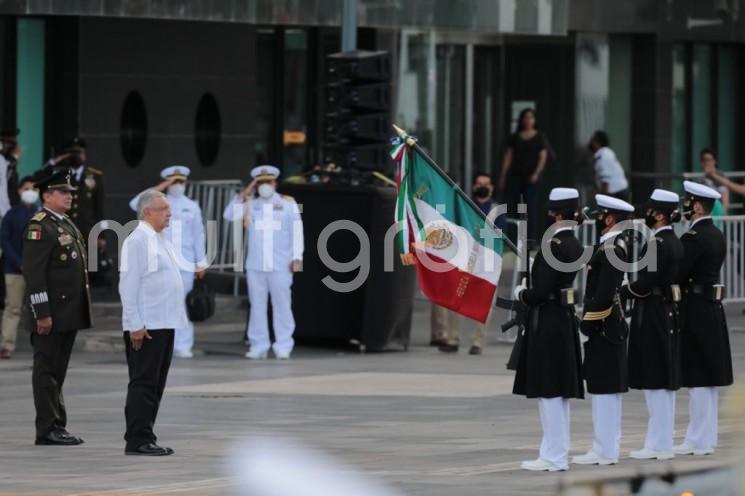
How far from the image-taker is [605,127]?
31.1m

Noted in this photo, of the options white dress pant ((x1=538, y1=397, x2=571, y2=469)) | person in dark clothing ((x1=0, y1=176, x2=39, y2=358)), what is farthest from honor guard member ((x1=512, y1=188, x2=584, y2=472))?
person in dark clothing ((x1=0, y1=176, x2=39, y2=358))

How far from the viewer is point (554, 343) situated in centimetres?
1211

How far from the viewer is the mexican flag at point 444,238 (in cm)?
1384

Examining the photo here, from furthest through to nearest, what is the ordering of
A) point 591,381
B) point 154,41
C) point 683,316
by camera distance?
1. point 154,41
2. point 683,316
3. point 591,381

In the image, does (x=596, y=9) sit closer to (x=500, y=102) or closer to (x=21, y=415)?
(x=500, y=102)

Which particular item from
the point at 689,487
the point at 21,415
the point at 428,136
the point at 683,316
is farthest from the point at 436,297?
the point at 428,136

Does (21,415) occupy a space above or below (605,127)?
below

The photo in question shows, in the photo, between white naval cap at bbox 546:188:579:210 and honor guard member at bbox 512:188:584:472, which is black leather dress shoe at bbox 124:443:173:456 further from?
white naval cap at bbox 546:188:579:210

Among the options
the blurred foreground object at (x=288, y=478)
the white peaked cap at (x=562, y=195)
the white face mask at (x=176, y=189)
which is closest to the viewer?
the blurred foreground object at (x=288, y=478)

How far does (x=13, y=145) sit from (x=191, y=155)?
4503mm

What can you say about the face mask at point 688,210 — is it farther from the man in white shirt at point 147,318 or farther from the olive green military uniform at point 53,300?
the olive green military uniform at point 53,300

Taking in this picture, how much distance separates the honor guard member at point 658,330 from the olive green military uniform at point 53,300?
3797 mm

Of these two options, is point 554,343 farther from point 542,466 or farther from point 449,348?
point 449,348

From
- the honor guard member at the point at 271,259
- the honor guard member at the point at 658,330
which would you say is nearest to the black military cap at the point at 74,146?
the honor guard member at the point at 271,259
